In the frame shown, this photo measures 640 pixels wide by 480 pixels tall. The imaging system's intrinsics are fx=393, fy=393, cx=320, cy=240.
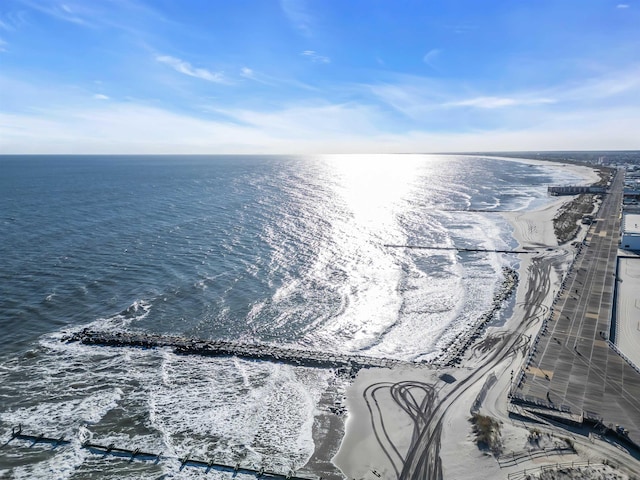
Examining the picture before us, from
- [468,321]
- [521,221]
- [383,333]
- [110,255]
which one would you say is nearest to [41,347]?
[110,255]

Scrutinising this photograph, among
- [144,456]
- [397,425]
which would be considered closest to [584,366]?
[397,425]

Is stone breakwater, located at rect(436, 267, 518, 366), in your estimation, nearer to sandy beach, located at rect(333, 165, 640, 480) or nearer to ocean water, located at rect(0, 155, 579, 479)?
sandy beach, located at rect(333, 165, 640, 480)

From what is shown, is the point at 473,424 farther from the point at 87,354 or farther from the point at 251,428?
the point at 87,354

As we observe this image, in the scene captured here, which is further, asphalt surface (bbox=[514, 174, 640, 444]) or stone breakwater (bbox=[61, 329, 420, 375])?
stone breakwater (bbox=[61, 329, 420, 375])

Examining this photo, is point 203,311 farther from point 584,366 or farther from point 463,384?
point 584,366

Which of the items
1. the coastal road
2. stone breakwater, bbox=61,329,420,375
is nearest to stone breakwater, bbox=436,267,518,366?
the coastal road

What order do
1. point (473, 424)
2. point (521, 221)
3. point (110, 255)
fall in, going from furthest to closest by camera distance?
point (521, 221) < point (110, 255) < point (473, 424)
